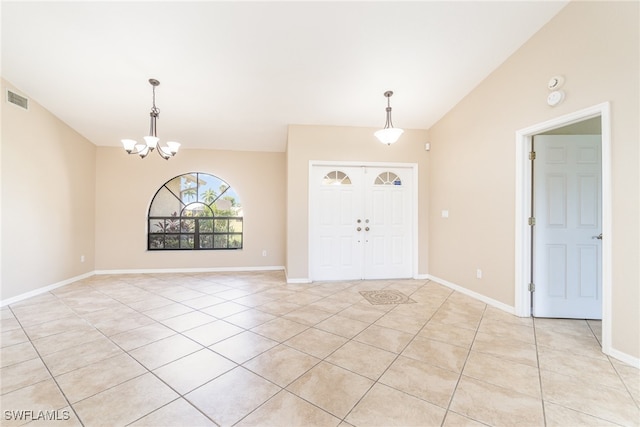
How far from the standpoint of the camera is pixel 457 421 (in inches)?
58.3

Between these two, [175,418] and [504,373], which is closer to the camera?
[175,418]

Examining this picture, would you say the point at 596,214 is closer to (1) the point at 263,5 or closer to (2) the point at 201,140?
(1) the point at 263,5

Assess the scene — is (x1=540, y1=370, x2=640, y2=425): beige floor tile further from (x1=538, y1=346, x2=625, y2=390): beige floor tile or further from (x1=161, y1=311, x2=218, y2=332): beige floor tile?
(x1=161, y1=311, x2=218, y2=332): beige floor tile

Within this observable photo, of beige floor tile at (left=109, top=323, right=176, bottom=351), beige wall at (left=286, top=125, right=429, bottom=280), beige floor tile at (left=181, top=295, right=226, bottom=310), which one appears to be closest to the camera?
beige floor tile at (left=109, top=323, right=176, bottom=351)

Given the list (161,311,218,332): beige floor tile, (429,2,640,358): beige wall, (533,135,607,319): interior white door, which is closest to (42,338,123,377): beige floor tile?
(161,311,218,332): beige floor tile

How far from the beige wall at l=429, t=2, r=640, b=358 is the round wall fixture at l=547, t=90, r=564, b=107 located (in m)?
0.05

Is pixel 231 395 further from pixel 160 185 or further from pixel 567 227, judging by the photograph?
pixel 160 185

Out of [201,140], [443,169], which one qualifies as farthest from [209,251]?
[443,169]

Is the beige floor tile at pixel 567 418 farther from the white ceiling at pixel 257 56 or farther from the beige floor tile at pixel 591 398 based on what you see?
the white ceiling at pixel 257 56

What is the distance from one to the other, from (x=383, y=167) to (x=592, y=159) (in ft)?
8.96

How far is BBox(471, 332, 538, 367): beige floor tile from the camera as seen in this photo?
2160mm

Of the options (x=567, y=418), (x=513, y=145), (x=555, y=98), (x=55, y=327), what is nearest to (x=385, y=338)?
(x=567, y=418)

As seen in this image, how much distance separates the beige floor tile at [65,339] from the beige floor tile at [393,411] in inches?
103

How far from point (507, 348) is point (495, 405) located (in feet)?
3.08
